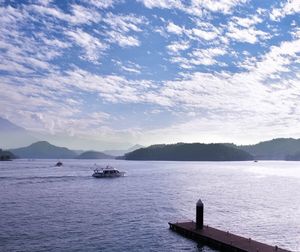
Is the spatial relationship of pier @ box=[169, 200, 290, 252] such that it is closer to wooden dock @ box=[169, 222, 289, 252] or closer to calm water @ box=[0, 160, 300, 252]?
wooden dock @ box=[169, 222, 289, 252]

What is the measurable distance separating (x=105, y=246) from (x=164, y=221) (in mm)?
23182

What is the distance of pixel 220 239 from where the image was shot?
5747cm

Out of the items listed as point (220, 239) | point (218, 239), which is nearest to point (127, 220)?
point (218, 239)

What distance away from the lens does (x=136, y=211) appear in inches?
3575

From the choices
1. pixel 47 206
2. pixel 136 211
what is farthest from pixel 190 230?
pixel 47 206

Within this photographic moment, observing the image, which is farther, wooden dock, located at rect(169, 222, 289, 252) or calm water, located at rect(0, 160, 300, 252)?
calm water, located at rect(0, 160, 300, 252)

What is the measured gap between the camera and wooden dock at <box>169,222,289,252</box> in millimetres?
52094

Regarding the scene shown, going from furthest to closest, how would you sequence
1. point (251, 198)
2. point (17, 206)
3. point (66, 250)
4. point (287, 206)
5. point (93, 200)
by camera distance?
point (251, 198) → point (93, 200) → point (287, 206) → point (17, 206) → point (66, 250)

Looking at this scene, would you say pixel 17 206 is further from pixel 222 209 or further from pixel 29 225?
pixel 222 209

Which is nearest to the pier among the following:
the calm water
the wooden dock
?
the wooden dock

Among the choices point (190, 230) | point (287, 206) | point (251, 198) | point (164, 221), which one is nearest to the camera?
point (190, 230)

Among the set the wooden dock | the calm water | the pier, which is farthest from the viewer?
the calm water

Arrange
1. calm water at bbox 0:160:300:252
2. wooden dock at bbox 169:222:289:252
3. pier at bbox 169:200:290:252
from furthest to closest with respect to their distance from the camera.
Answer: calm water at bbox 0:160:300:252 → pier at bbox 169:200:290:252 → wooden dock at bbox 169:222:289:252

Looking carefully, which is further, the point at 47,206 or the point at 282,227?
the point at 47,206
